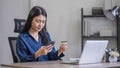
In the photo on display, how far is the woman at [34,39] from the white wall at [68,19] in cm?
194

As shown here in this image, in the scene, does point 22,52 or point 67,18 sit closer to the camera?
point 22,52

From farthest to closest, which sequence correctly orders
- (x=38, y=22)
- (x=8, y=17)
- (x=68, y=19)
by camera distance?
(x=8, y=17)
(x=68, y=19)
(x=38, y=22)

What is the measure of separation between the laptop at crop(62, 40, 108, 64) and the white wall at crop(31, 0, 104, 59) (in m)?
2.29

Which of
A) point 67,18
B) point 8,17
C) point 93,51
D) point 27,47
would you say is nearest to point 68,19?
point 67,18

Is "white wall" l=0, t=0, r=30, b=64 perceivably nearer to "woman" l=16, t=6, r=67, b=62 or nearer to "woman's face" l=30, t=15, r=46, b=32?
"woman" l=16, t=6, r=67, b=62

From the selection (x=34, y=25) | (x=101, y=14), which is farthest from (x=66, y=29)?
(x=34, y=25)

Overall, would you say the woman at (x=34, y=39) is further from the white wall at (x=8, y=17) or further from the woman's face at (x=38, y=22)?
the white wall at (x=8, y=17)

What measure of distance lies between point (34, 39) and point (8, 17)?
2.48m

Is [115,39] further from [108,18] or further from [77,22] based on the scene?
[77,22]

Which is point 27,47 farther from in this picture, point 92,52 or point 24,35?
point 92,52

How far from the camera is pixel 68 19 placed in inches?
175

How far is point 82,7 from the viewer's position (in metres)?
4.38

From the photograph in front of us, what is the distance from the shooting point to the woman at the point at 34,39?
2.18 metres

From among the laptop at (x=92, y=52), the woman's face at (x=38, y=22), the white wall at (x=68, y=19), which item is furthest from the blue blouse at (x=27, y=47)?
the white wall at (x=68, y=19)
